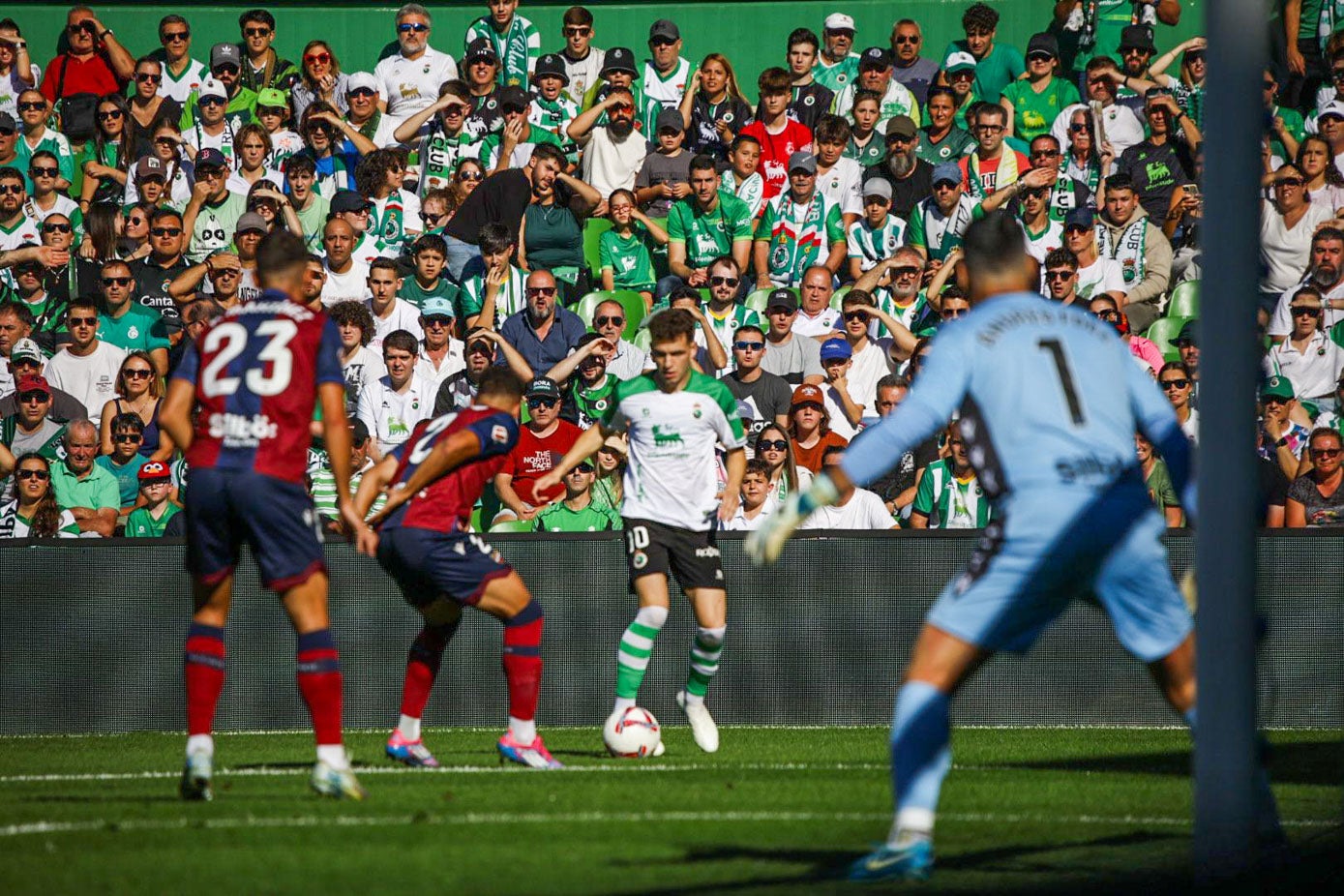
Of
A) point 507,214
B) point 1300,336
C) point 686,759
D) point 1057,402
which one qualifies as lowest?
point 686,759

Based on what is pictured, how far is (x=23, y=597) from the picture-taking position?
543 inches

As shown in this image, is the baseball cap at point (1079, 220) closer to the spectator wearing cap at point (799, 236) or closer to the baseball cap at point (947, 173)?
the baseball cap at point (947, 173)

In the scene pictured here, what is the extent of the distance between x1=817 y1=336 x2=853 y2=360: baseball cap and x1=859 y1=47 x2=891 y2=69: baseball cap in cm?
423

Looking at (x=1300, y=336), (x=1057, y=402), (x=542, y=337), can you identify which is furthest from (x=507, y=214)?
(x=1057, y=402)

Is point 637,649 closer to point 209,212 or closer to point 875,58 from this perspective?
point 209,212

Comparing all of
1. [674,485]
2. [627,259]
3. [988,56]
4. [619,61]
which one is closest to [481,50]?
[619,61]

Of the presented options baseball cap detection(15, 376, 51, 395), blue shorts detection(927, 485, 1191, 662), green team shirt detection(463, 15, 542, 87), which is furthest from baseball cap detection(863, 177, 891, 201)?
blue shorts detection(927, 485, 1191, 662)

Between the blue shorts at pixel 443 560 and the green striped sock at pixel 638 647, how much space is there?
157 centimetres

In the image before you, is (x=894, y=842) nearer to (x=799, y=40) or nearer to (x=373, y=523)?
(x=373, y=523)

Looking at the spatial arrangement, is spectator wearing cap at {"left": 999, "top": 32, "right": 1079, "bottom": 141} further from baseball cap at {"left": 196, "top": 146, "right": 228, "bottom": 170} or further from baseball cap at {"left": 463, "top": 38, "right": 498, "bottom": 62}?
baseball cap at {"left": 196, "top": 146, "right": 228, "bottom": 170}

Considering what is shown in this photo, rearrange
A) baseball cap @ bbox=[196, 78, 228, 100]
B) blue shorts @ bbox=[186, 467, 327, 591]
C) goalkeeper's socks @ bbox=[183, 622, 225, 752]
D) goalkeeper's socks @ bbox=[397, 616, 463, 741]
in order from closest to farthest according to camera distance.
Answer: blue shorts @ bbox=[186, 467, 327, 591]
goalkeeper's socks @ bbox=[183, 622, 225, 752]
goalkeeper's socks @ bbox=[397, 616, 463, 741]
baseball cap @ bbox=[196, 78, 228, 100]

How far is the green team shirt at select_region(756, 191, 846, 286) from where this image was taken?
17.9 metres

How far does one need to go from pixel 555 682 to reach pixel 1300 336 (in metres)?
7.19

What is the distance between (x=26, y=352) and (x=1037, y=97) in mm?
10244
